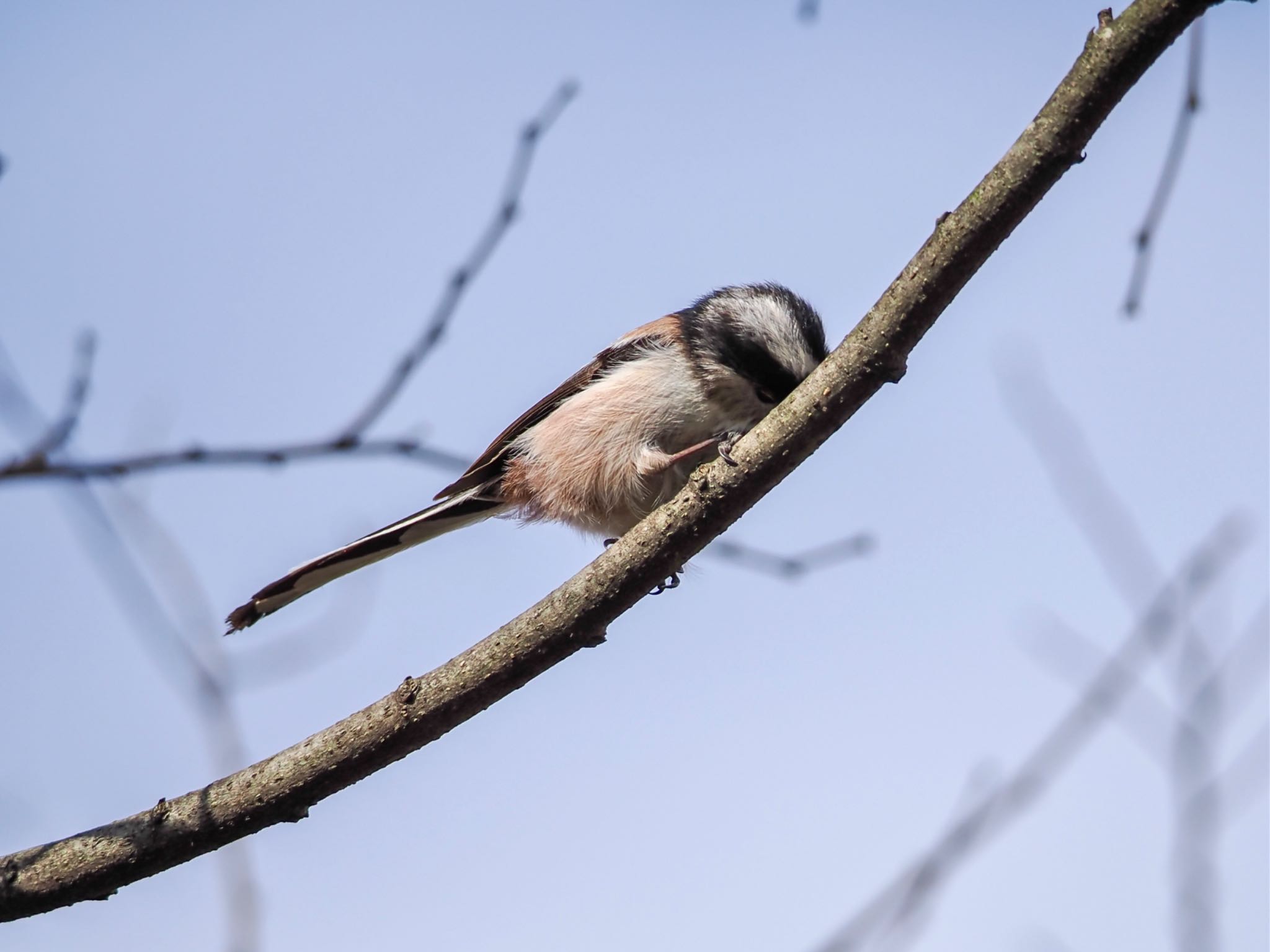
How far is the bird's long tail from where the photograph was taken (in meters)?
3.91

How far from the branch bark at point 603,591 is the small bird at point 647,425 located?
118 cm

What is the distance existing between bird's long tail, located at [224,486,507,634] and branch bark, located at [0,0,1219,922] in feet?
3.75

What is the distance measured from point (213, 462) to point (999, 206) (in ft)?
6.10

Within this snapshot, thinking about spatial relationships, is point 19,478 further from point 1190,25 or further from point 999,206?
point 1190,25

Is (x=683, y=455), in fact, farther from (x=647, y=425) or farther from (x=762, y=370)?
(x=762, y=370)

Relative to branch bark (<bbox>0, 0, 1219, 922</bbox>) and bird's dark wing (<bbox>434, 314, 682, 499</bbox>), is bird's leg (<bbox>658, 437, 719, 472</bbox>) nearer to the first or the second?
bird's dark wing (<bbox>434, 314, 682, 499</bbox>)

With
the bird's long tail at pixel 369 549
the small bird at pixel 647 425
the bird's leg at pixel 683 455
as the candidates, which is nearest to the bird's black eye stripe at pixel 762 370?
the small bird at pixel 647 425

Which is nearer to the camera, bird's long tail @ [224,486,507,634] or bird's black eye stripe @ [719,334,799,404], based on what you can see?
bird's long tail @ [224,486,507,634]

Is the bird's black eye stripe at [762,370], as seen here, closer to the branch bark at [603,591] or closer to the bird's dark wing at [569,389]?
the bird's dark wing at [569,389]

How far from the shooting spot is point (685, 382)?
14.0 feet

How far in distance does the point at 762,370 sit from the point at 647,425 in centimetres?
46

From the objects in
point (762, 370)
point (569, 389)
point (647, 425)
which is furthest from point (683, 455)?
point (569, 389)

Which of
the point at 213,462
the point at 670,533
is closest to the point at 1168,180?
the point at 670,533

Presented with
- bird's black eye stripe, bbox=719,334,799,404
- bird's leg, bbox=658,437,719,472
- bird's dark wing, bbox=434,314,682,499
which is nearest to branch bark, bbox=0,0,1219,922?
bird's leg, bbox=658,437,719,472
